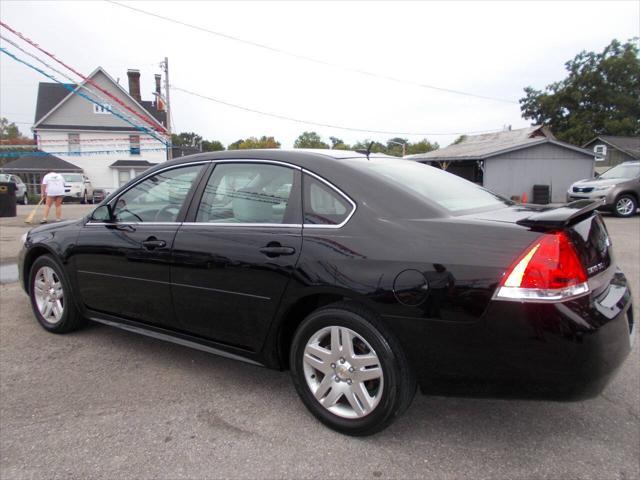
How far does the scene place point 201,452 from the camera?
2408 millimetres

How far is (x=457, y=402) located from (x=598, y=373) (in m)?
0.99

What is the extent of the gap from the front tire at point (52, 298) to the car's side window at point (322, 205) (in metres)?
2.30

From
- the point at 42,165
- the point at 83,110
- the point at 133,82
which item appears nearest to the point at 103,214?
the point at 83,110

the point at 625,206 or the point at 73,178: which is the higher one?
the point at 73,178

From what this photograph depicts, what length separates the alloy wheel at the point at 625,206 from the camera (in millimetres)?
13922

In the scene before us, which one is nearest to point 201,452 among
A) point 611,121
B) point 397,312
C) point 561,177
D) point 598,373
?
point 397,312

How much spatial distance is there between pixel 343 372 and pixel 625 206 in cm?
1454

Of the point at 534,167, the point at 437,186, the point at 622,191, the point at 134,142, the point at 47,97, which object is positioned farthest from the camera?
the point at 47,97

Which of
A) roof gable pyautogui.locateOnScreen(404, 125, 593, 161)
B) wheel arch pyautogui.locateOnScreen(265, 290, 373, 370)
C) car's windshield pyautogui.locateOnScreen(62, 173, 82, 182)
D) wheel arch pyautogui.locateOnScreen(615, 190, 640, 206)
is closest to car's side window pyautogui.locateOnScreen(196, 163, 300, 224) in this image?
wheel arch pyautogui.locateOnScreen(265, 290, 373, 370)

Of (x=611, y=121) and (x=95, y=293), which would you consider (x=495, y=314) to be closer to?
(x=95, y=293)

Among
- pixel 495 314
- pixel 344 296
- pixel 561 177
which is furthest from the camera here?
pixel 561 177

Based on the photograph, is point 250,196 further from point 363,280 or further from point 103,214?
point 103,214

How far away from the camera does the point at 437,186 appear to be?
9.75 feet

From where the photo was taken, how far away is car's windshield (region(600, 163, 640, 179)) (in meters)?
14.2
